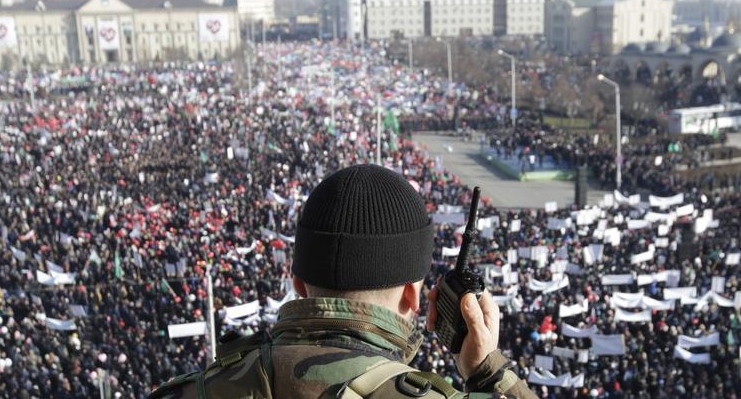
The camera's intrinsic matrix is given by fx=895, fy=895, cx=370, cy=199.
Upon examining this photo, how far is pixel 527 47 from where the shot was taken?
87.4m

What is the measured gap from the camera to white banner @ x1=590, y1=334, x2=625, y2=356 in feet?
35.5

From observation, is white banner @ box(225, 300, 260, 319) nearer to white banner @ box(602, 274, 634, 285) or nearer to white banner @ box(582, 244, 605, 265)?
white banner @ box(602, 274, 634, 285)

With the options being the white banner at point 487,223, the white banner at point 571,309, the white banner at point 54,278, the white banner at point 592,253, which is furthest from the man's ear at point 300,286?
the white banner at point 487,223

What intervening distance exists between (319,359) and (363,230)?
0.89 ft

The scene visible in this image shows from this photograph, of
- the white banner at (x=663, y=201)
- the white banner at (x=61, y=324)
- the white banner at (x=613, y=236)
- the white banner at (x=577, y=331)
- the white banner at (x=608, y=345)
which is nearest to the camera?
the white banner at (x=608, y=345)

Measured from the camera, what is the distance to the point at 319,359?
5.12ft

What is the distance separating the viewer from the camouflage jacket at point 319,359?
1530 millimetres

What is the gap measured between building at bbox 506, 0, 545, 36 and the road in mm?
77225

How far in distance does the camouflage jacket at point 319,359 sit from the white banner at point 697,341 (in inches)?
401

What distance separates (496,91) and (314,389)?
2074 inches

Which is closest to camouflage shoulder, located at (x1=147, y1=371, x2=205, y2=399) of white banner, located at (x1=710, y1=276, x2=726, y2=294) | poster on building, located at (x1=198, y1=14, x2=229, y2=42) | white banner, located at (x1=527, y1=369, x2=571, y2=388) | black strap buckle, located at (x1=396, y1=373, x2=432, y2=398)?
black strap buckle, located at (x1=396, y1=373, x2=432, y2=398)

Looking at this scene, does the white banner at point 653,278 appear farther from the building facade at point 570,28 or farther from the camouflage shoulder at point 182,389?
the building facade at point 570,28

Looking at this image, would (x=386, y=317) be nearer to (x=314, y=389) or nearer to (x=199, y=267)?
(x=314, y=389)

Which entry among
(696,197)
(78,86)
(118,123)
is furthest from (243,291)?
(78,86)
